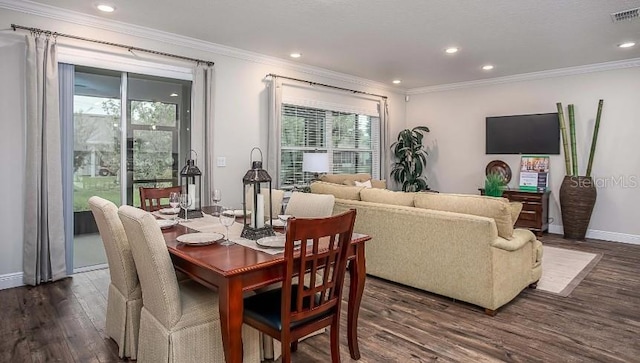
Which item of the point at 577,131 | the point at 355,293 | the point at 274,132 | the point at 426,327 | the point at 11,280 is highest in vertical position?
the point at 577,131

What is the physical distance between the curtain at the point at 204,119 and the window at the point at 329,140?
1176 millimetres

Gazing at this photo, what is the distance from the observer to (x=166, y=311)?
1.95 meters

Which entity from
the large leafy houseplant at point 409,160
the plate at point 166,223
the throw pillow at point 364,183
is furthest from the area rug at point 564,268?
the plate at point 166,223

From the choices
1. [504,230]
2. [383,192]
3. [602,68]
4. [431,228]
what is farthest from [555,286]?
[602,68]

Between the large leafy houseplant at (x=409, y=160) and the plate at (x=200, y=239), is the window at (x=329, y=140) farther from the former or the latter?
the plate at (x=200, y=239)

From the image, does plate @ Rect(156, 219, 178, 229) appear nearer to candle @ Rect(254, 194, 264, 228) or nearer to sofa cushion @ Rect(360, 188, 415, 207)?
candle @ Rect(254, 194, 264, 228)

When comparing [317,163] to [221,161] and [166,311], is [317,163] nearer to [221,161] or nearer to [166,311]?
[221,161]

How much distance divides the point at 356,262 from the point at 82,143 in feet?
11.2

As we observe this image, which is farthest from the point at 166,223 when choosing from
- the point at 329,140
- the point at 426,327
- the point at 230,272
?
the point at 329,140

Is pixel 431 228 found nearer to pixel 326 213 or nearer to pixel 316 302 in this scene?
pixel 326 213

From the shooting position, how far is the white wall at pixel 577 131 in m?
5.64

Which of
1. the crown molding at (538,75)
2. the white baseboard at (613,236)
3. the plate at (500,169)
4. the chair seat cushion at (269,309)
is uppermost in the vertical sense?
the crown molding at (538,75)

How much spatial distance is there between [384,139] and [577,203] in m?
3.22

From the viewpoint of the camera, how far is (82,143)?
162 inches
